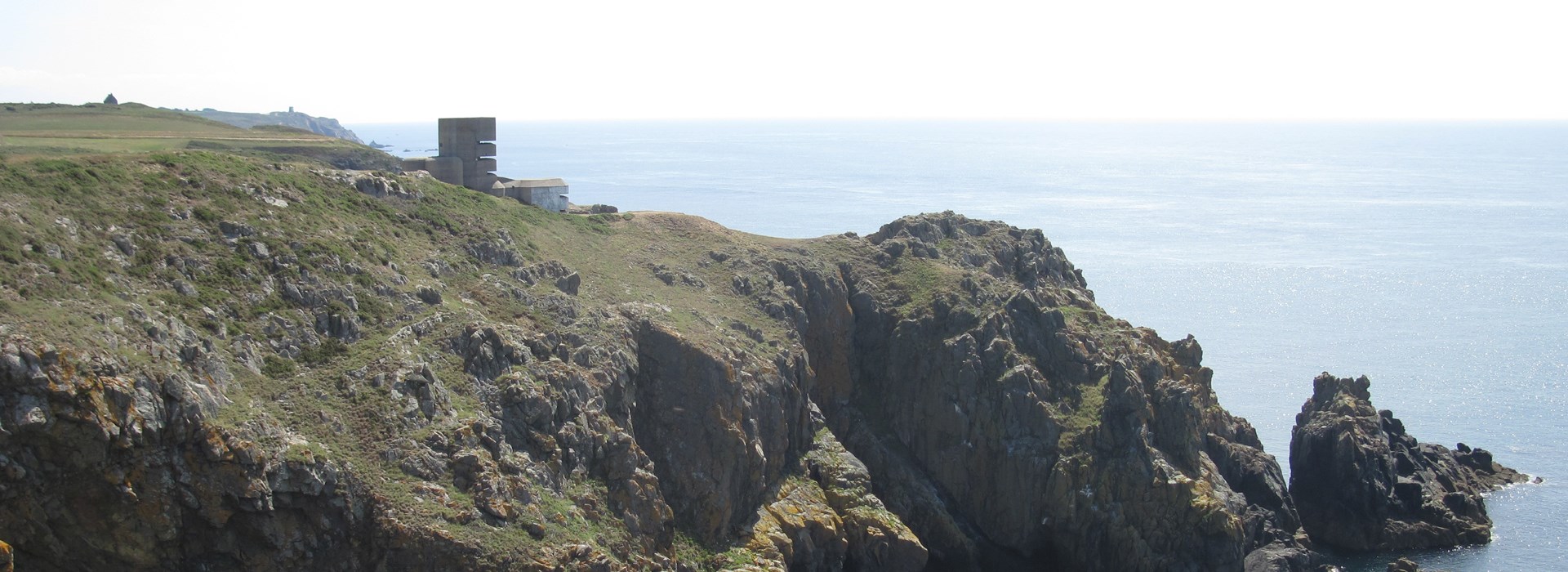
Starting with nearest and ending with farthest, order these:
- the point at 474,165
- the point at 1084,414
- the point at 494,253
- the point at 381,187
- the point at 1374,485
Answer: the point at 494,253 → the point at 381,187 → the point at 1084,414 → the point at 1374,485 → the point at 474,165

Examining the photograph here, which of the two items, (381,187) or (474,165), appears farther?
(474,165)

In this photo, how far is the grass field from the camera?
160 feet

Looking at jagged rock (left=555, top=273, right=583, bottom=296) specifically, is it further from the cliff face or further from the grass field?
the grass field

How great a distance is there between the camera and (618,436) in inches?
1577

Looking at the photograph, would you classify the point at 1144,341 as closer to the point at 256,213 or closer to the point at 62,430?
the point at 256,213

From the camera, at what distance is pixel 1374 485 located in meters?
54.1

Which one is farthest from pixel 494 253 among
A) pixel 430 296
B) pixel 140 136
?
pixel 140 136

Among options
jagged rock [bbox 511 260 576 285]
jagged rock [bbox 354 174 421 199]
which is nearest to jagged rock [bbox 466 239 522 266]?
jagged rock [bbox 511 260 576 285]

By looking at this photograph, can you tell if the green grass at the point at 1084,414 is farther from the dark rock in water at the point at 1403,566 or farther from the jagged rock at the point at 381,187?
the jagged rock at the point at 381,187

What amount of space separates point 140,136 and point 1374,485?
56.8 meters

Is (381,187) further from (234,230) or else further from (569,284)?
(234,230)

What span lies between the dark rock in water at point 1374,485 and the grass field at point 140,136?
4540cm

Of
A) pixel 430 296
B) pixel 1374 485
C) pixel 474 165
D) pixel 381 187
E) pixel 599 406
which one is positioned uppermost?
pixel 474 165

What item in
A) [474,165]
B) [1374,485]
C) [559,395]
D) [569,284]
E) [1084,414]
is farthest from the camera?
[474,165]
